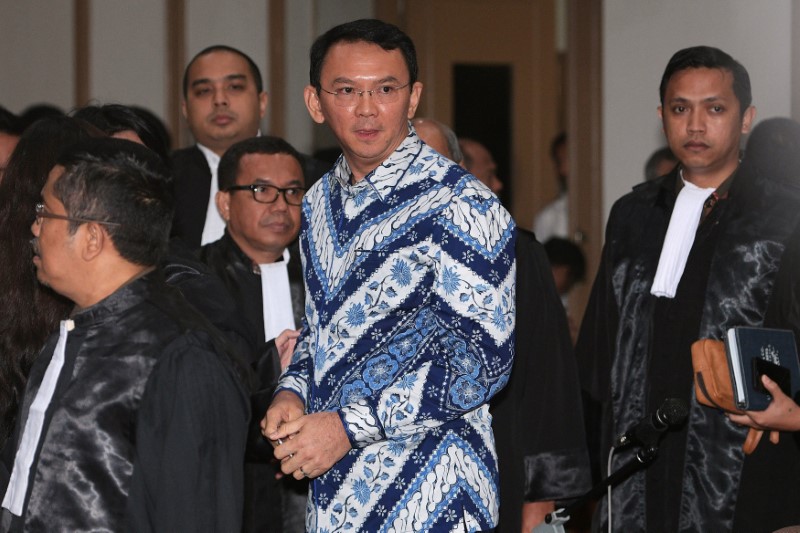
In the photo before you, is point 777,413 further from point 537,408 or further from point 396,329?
point 396,329

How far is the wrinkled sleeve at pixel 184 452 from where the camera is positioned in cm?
206

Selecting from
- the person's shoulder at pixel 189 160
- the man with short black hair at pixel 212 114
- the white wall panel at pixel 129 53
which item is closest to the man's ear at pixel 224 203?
the man with short black hair at pixel 212 114

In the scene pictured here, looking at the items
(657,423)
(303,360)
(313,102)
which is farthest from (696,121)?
(303,360)

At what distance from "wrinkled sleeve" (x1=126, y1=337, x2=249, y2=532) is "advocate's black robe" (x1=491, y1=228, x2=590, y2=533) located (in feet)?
3.45

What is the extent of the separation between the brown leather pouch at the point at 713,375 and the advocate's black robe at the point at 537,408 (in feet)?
1.18

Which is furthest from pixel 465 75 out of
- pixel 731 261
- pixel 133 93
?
pixel 731 261

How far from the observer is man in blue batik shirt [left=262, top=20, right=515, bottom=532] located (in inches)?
81.8

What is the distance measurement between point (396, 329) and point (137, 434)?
48 centimetres

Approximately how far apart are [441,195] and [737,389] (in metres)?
1.02

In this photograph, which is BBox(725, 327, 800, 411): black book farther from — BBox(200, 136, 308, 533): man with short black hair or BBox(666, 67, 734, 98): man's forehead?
BBox(200, 136, 308, 533): man with short black hair

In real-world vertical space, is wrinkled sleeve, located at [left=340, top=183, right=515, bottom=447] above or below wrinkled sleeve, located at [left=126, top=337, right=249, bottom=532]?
above

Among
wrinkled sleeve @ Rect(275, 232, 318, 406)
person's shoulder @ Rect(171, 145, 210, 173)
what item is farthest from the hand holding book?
person's shoulder @ Rect(171, 145, 210, 173)

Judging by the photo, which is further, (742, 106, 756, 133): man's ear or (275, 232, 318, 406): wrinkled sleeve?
(742, 106, 756, 133): man's ear

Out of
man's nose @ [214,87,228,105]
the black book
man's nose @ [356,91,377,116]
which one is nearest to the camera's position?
man's nose @ [356,91,377,116]
